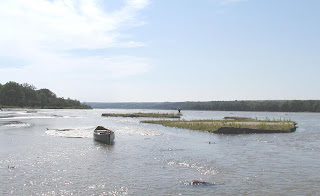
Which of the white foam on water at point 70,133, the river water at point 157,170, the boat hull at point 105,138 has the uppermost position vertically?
the boat hull at point 105,138

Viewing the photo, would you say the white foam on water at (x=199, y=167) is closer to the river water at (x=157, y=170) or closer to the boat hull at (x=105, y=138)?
the river water at (x=157, y=170)

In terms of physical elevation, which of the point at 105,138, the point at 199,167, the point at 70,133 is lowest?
the point at 199,167

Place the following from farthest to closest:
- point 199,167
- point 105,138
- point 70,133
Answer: point 70,133 < point 105,138 < point 199,167

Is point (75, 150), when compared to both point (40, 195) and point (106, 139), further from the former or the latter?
point (40, 195)

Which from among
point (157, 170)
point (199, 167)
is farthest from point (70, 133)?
point (199, 167)

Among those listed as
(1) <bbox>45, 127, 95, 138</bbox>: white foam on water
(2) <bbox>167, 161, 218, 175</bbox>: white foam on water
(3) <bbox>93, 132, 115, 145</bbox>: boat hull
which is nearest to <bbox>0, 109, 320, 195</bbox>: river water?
(2) <bbox>167, 161, 218, 175</bbox>: white foam on water

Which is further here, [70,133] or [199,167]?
[70,133]

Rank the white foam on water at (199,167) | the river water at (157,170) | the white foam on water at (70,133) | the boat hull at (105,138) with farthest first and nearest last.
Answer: the white foam on water at (70,133) < the boat hull at (105,138) < the white foam on water at (199,167) < the river water at (157,170)

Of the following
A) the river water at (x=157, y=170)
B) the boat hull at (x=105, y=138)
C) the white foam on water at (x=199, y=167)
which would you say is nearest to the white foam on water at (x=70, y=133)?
the boat hull at (x=105, y=138)

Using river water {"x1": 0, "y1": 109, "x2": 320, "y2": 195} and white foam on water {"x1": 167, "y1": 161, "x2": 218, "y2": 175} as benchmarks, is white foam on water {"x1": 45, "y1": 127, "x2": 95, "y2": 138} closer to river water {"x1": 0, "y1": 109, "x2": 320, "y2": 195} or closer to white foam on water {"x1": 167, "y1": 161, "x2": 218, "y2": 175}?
river water {"x1": 0, "y1": 109, "x2": 320, "y2": 195}

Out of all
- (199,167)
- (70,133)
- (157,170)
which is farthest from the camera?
(70,133)

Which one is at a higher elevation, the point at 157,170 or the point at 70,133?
the point at 70,133

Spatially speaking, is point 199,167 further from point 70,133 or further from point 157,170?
point 70,133

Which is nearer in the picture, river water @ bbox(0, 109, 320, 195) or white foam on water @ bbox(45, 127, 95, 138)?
river water @ bbox(0, 109, 320, 195)
